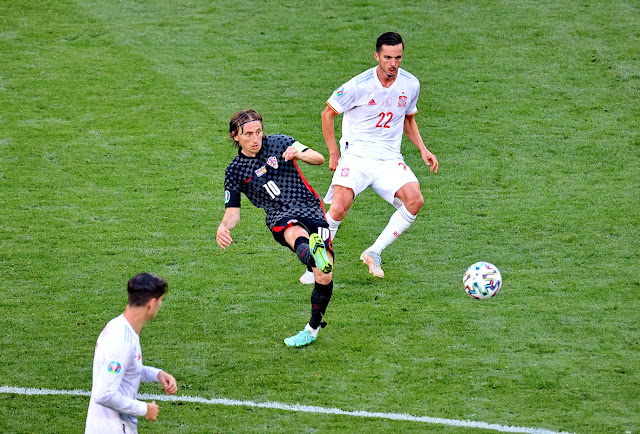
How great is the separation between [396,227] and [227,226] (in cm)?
236

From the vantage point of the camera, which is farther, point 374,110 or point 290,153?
point 374,110

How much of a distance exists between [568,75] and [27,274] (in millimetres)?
9585

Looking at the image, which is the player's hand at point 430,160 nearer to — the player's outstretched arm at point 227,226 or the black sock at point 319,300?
the black sock at point 319,300

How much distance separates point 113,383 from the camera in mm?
5020

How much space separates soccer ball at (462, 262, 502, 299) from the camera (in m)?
7.93

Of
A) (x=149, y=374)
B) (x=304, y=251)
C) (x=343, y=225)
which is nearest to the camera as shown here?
(x=149, y=374)

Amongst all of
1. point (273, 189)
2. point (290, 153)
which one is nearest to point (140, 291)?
point (290, 153)

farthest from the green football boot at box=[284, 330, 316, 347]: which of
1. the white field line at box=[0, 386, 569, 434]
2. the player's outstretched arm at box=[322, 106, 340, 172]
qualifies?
A: the player's outstretched arm at box=[322, 106, 340, 172]

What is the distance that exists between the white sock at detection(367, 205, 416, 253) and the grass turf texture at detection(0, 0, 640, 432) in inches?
14.6

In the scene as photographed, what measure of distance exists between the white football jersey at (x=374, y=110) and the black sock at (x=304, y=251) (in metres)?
2.09

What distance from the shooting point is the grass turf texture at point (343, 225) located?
23.7ft

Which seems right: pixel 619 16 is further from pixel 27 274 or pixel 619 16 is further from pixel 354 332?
pixel 27 274

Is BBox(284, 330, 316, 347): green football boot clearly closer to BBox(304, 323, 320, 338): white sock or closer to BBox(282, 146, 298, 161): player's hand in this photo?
BBox(304, 323, 320, 338): white sock

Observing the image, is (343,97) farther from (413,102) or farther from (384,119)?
(413,102)
